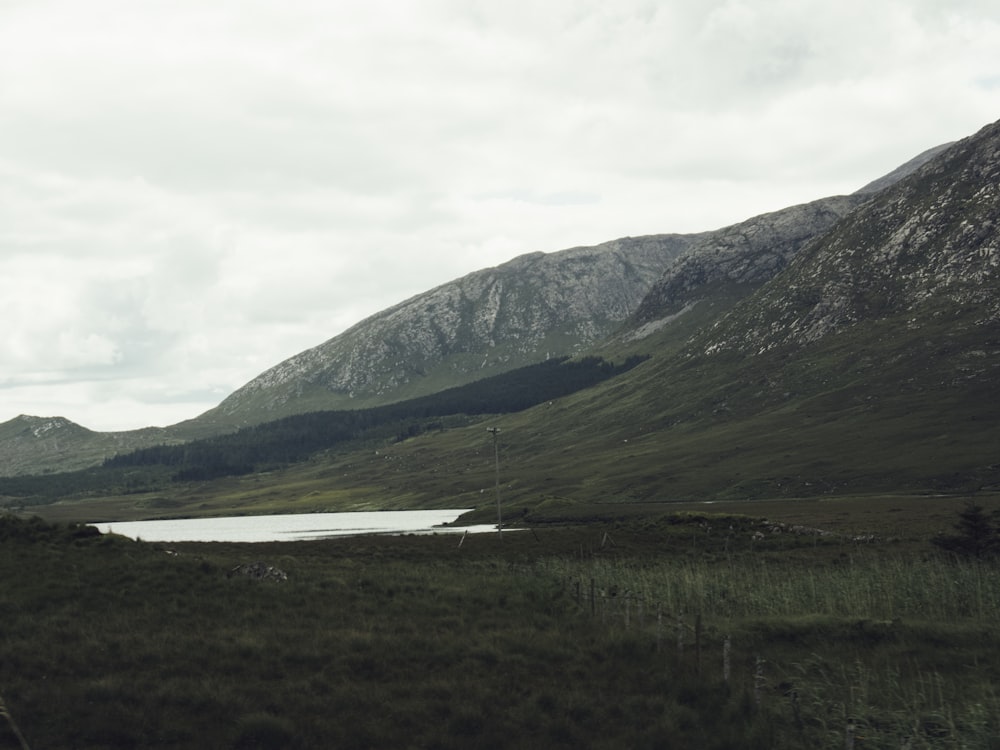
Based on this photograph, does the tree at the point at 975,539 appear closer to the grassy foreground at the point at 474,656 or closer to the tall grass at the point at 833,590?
the tall grass at the point at 833,590

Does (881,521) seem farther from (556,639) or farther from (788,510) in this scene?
(556,639)

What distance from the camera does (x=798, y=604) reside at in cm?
4284

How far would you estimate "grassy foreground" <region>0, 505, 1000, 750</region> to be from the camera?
22094mm

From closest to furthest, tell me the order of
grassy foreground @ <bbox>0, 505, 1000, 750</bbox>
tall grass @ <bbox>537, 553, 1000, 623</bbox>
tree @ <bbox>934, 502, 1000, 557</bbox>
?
grassy foreground @ <bbox>0, 505, 1000, 750</bbox> → tall grass @ <bbox>537, 553, 1000, 623</bbox> → tree @ <bbox>934, 502, 1000, 557</bbox>

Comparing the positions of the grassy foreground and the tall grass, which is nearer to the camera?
the grassy foreground

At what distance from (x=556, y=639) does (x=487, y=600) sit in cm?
974

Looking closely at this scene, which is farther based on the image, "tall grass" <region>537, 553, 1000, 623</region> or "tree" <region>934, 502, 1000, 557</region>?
"tree" <region>934, 502, 1000, 557</region>

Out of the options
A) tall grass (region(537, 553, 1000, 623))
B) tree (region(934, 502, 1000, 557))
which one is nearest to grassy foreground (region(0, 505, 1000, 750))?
tall grass (region(537, 553, 1000, 623))

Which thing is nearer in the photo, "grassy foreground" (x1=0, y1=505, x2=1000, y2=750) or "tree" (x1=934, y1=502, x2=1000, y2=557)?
"grassy foreground" (x1=0, y1=505, x2=1000, y2=750)

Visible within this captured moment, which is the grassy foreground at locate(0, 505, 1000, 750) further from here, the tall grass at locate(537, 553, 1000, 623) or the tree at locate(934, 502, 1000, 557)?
the tree at locate(934, 502, 1000, 557)

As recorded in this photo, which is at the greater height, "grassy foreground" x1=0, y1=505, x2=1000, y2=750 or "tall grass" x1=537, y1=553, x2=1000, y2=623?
"grassy foreground" x1=0, y1=505, x2=1000, y2=750

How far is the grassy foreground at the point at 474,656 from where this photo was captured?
72.5ft

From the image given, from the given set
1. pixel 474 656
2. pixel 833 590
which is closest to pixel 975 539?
pixel 833 590

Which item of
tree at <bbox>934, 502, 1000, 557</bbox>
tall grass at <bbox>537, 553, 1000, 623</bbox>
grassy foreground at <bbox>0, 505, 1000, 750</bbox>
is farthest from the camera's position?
tree at <bbox>934, 502, 1000, 557</bbox>
